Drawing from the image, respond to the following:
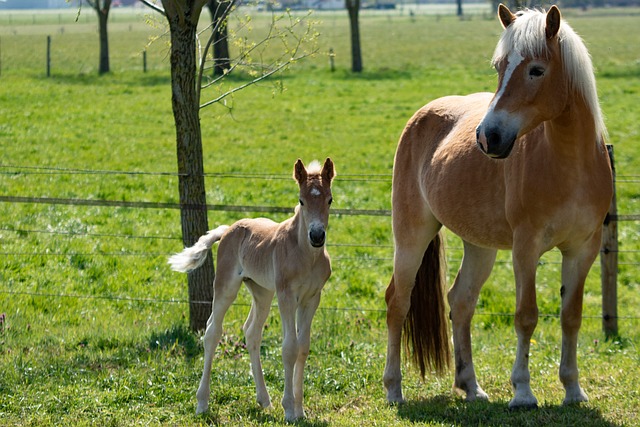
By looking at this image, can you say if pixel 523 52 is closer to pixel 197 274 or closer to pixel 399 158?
pixel 399 158

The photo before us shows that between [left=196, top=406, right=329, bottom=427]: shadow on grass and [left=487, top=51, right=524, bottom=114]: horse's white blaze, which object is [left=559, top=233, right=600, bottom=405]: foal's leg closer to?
[left=487, top=51, right=524, bottom=114]: horse's white blaze

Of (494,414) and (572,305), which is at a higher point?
(572,305)

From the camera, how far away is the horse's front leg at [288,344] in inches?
218

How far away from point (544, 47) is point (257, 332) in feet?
8.74

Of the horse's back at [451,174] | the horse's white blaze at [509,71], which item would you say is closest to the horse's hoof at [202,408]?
the horse's back at [451,174]

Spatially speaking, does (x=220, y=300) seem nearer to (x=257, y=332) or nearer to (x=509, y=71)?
(x=257, y=332)

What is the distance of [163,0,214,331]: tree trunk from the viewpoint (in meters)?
7.22

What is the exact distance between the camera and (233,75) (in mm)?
30297

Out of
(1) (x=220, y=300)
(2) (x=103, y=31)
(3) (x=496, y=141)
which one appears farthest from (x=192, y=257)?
(2) (x=103, y=31)

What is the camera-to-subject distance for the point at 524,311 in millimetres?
5469

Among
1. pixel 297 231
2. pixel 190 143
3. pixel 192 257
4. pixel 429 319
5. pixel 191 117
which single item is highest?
pixel 191 117

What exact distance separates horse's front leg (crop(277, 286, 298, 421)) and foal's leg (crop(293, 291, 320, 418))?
0.15 ft

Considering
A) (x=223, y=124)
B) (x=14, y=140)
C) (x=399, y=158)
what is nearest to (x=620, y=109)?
(x=223, y=124)

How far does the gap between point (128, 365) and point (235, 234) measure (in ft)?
4.63
